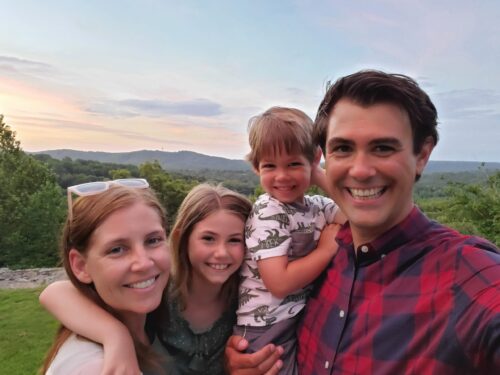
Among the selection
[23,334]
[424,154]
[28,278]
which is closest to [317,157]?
[424,154]

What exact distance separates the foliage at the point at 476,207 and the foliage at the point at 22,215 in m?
27.0

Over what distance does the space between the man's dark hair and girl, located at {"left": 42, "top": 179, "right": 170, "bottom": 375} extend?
1.18m

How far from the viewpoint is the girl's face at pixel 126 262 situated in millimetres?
2098

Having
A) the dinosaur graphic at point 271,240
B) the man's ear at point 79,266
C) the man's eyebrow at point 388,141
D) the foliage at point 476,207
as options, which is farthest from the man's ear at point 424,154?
the foliage at point 476,207

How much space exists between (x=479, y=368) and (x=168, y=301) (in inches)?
71.2

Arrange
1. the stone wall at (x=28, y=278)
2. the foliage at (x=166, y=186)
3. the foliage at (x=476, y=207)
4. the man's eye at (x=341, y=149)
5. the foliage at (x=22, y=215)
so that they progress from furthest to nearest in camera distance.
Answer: the foliage at (x=166, y=186) → the foliage at (x=22, y=215) → the stone wall at (x=28, y=278) → the foliage at (x=476, y=207) → the man's eye at (x=341, y=149)

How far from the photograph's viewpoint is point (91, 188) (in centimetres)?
234

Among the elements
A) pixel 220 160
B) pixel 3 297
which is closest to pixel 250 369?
pixel 3 297

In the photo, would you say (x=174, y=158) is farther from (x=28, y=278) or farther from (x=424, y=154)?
(x=424, y=154)

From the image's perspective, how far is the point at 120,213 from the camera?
2166 millimetres

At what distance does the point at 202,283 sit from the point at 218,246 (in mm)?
307

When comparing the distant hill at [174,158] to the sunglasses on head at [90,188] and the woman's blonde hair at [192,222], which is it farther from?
the sunglasses on head at [90,188]

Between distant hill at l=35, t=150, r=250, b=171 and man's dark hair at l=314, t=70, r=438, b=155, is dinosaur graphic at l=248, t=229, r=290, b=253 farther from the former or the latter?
distant hill at l=35, t=150, r=250, b=171

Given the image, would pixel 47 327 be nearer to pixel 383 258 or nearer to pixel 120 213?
→ pixel 120 213
